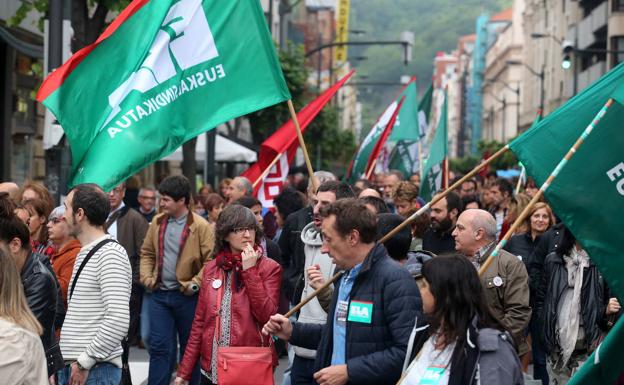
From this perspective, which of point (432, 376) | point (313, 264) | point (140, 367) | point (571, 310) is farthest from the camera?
point (140, 367)

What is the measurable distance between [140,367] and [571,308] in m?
4.76

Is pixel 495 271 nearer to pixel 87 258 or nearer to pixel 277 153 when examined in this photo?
pixel 87 258

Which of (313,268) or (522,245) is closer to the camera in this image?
(313,268)

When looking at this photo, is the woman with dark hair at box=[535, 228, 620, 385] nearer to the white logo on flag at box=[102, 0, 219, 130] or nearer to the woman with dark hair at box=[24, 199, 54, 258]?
the white logo on flag at box=[102, 0, 219, 130]

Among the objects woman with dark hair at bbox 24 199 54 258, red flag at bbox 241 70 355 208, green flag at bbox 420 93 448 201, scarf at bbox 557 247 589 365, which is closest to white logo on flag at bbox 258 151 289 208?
red flag at bbox 241 70 355 208

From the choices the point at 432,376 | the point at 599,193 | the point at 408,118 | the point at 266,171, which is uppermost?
the point at 599,193

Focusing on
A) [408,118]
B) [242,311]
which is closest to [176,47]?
[242,311]

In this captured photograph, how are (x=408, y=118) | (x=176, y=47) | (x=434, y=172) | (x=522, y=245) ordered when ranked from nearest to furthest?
(x=176, y=47), (x=522, y=245), (x=434, y=172), (x=408, y=118)

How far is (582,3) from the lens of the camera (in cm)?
5869

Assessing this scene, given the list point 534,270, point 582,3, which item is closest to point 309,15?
point 582,3

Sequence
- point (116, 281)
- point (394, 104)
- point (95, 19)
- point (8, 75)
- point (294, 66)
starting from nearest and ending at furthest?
point (116, 281)
point (95, 19)
point (394, 104)
point (8, 75)
point (294, 66)

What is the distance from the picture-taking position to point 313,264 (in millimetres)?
7672

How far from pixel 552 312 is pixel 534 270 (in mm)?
1597

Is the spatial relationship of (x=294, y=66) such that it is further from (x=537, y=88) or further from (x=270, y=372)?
(x=537, y=88)
